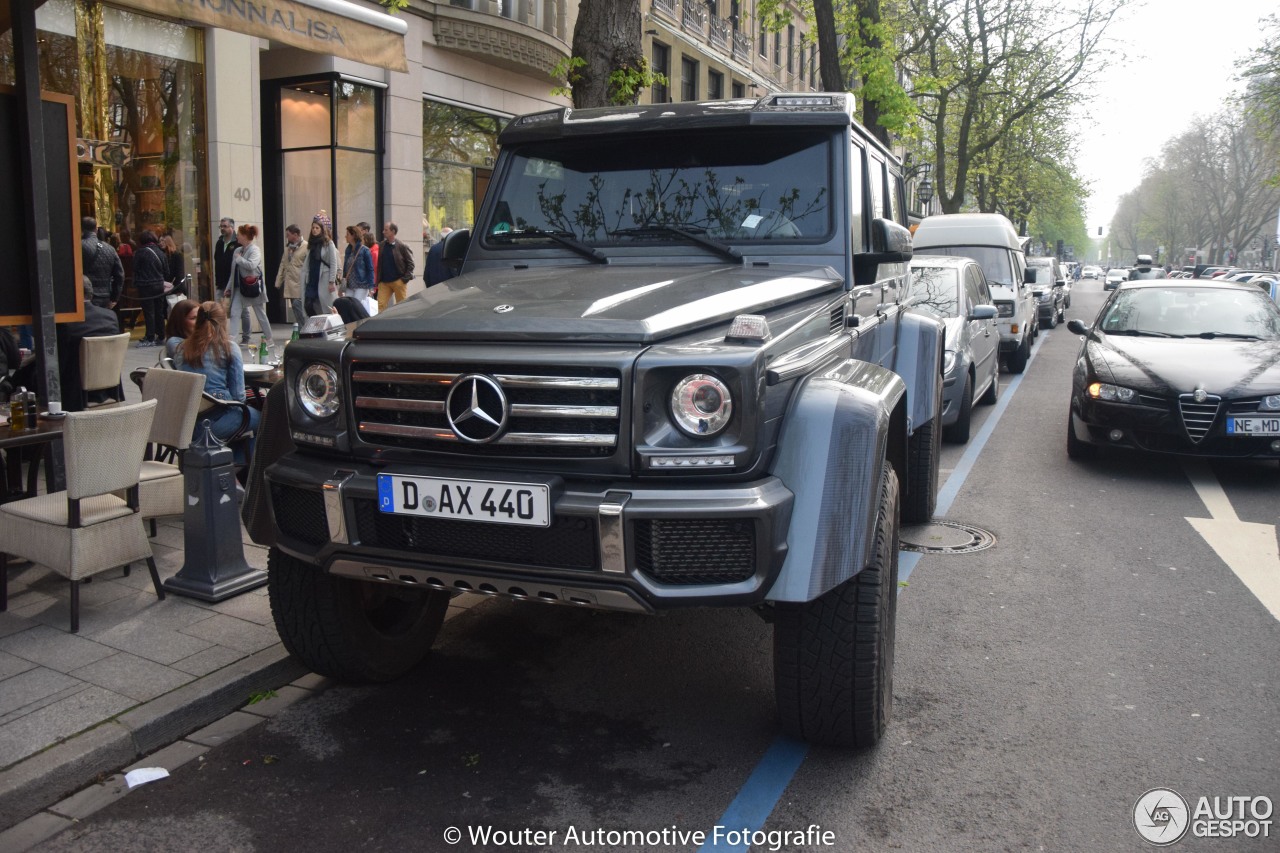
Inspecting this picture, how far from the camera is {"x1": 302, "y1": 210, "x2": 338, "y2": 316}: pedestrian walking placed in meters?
14.9

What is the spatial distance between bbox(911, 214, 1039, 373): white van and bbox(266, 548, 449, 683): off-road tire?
13.5 m

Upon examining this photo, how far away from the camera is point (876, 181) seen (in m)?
5.40

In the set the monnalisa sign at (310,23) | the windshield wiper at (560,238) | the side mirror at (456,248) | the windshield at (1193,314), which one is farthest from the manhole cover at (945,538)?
the monnalisa sign at (310,23)

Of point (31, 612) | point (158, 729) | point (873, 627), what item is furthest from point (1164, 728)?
point (31, 612)

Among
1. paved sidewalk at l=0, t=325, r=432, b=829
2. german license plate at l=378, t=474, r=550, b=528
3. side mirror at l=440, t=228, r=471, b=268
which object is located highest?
side mirror at l=440, t=228, r=471, b=268

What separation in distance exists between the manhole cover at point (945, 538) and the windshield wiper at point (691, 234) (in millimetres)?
2786

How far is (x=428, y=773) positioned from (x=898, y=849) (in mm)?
1554

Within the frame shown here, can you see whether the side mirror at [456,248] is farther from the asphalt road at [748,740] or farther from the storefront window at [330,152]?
the storefront window at [330,152]

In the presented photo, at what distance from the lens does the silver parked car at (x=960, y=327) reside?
31.5 feet

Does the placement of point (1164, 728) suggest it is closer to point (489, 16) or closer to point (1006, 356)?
point (1006, 356)

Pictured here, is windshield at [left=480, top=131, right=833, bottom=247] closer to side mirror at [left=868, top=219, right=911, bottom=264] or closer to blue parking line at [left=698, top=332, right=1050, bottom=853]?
side mirror at [left=868, top=219, right=911, bottom=264]

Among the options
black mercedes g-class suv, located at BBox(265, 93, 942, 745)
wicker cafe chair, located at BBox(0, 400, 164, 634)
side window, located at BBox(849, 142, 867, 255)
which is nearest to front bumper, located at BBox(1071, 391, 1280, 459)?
side window, located at BBox(849, 142, 867, 255)

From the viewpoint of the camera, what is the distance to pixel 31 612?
16.2ft

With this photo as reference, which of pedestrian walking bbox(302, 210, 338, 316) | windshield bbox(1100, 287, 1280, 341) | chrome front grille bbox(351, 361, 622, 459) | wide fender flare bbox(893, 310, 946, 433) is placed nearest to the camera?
chrome front grille bbox(351, 361, 622, 459)
